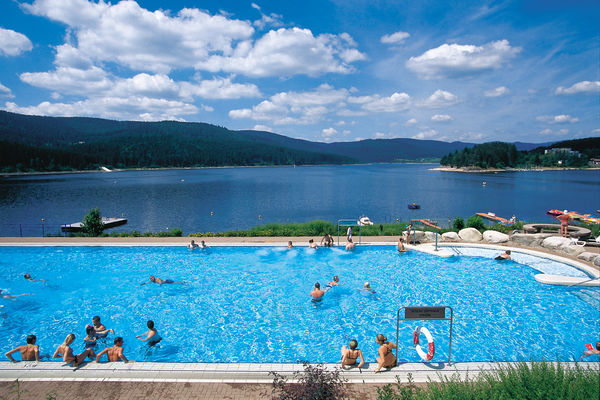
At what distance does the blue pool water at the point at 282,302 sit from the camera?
10719 millimetres

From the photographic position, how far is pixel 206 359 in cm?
1011

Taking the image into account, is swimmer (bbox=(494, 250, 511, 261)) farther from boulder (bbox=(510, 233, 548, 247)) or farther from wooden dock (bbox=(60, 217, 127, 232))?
wooden dock (bbox=(60, 217, 127, 232))

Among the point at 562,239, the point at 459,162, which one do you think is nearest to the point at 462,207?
the point at 562,239

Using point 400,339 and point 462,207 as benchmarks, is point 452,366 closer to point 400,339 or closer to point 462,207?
point 400,339

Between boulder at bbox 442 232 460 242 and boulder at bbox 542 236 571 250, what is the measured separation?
4.71 meters

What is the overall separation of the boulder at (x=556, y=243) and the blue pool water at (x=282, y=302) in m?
2.03

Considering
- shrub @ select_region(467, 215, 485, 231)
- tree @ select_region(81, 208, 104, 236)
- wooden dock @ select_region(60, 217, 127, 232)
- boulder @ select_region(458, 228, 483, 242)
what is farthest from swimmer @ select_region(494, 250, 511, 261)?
wooden dock @ select_region(60, 217, 127, 232)

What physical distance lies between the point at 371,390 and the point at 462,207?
55947mm

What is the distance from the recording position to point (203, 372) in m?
7.68

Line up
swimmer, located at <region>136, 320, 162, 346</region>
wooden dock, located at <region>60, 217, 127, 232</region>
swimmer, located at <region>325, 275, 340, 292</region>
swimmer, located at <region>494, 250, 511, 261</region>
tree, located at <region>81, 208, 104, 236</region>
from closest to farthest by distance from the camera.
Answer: swimmer, located at <region>136, 320, 162, 346</region>, swimmer, located at <region>325, 275, 340, 292</region>, swimmer, located at <region>494, 250, 511, 261</region>, tree, located at <region>81, 208, 104, 236</region>, wooden dock, located at <region>60, 217, 127, 232</region>

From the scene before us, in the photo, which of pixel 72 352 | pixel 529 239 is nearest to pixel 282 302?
pixel 72 352

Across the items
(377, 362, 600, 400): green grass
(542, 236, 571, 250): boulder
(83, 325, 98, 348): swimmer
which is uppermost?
(377, 362, 600, 400): green grass

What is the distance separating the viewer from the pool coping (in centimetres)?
752

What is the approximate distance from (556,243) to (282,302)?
1613cm
